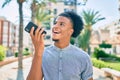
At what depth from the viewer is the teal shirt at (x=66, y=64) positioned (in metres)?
1.93

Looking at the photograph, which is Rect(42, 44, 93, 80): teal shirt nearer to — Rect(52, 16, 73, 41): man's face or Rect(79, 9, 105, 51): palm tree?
Rect(52, 16, 73, 41): man's face

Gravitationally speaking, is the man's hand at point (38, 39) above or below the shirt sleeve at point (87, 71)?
above

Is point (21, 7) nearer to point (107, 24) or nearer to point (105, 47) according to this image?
point (105, 47)

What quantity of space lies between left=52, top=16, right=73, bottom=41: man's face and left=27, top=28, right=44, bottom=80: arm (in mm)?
178

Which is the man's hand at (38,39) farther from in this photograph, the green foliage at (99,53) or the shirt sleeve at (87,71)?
the green foliage at (99,53)

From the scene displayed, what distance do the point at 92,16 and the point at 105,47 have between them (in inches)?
174

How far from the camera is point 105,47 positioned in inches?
1335

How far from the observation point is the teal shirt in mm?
1927

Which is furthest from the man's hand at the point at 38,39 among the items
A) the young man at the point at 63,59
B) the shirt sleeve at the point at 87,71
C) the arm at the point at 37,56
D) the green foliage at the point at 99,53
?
the green foliage at the point at 99,53

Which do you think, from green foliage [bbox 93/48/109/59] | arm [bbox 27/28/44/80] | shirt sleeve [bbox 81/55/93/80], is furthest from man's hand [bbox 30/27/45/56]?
green foliage [bbox 93/48/109/59]

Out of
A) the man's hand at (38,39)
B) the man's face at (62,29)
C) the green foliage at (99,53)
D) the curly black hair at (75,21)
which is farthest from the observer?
the green foliage at (99,53)

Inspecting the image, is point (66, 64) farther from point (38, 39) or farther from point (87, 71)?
point (38, 39)

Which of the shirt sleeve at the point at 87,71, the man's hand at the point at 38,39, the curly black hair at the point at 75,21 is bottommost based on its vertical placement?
the shirt sleeve at the point at 87,71

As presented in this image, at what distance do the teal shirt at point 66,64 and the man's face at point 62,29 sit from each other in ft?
0.27
